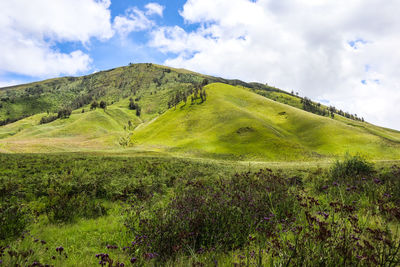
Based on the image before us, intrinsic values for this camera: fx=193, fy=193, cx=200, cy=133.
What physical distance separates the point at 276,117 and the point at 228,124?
27979 millimetres

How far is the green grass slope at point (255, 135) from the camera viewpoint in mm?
59375

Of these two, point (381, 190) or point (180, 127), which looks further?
point (180, 127)

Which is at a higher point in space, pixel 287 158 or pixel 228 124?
pixel 228 124

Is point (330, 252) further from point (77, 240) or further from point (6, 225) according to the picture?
point (6, 225)

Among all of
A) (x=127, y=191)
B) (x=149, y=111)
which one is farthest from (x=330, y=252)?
(x=149, y=111)

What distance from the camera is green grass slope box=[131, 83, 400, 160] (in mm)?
59375

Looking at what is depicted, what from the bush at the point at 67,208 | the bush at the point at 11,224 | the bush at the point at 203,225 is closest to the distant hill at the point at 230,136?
the bush at the point at 67,208

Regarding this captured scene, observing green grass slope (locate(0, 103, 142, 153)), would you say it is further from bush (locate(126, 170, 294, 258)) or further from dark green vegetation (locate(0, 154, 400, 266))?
bush (locate(126, 170, 294, 258))

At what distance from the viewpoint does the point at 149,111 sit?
18738 centimetres

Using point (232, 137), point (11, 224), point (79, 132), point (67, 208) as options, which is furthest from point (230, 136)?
point (79, 132)

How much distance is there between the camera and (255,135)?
68.4m

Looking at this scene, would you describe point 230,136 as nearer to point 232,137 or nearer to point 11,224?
point 232,137

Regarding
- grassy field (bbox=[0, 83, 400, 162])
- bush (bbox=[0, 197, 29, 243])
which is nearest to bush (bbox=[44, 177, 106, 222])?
bush (bbox=[0, 197, 29, 243])

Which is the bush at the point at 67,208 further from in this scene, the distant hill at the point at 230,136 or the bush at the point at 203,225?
the distant hill at the point at 230,136
